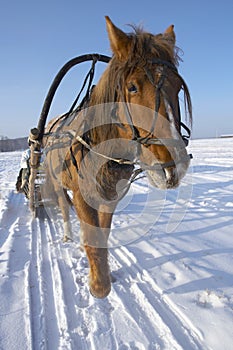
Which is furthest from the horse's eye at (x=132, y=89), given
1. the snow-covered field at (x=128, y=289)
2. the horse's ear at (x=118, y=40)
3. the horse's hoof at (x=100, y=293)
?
the snow-covered field at (x=128, y=289)

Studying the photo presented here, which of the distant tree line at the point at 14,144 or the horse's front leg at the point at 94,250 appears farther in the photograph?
the distant tree line at the point at 14,144

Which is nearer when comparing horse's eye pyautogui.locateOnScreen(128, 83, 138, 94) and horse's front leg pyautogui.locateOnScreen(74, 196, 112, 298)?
horse's eye pyautogui.locateOnScreen(128, 83, 138, 94)

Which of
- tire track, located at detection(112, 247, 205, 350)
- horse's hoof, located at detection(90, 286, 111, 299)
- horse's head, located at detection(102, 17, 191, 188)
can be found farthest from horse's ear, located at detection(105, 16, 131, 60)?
tire track, located at detection(112, 247, 205, 350)

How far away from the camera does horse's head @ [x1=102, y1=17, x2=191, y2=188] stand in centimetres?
152

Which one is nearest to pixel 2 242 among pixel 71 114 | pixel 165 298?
pixel 71 114

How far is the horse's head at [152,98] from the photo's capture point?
1.52 meters

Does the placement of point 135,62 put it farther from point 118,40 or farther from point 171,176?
point 171,176

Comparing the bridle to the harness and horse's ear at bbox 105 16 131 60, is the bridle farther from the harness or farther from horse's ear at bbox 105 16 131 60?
horse's ear at bbox 105 16 131 60

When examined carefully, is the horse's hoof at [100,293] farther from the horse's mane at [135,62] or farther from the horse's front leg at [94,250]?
the horse's mane at [135,62]

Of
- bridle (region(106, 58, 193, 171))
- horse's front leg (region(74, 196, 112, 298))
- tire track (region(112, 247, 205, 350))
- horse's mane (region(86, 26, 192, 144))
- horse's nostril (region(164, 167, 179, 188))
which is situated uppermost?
horse's mane (region(86, 26, 192, 144))

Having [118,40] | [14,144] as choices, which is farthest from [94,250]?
[14,144]

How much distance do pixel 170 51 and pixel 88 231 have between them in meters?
1.79

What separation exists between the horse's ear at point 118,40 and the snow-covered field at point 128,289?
89.8 inches

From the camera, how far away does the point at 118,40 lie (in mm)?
1759
